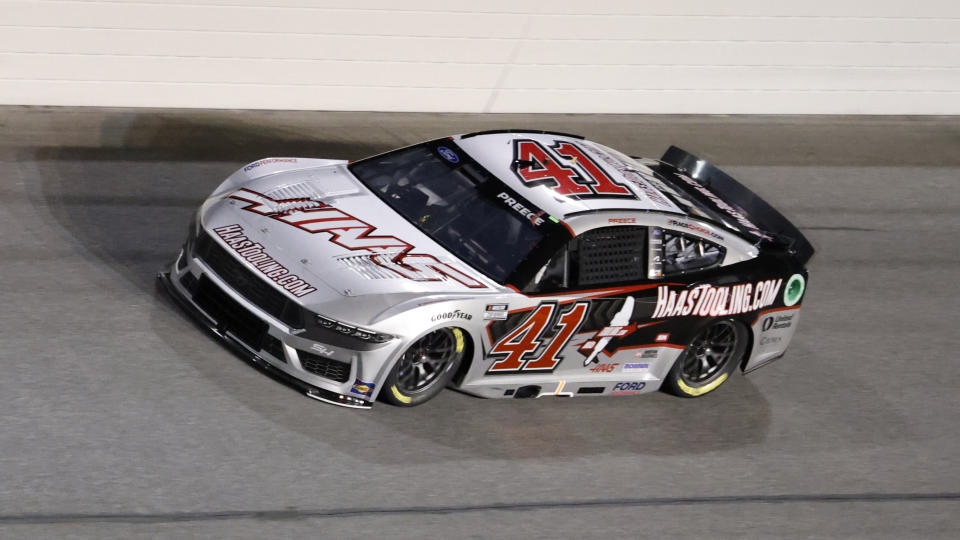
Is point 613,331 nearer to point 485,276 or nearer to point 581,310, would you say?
point 581,310

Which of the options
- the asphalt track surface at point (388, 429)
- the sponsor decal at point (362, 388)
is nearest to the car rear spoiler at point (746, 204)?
the asphalt track surface at point (388, 429)

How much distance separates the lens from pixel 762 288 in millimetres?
7562

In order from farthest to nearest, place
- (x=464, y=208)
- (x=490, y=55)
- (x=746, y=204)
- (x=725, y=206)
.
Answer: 1. (x=490, y=55)
2. (x=746, y=204)
3. (x=725, y=206)
4. (x=464, y=208)

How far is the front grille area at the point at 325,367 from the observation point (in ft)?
21.1

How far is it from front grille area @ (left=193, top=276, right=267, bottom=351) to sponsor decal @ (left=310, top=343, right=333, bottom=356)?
349 mm

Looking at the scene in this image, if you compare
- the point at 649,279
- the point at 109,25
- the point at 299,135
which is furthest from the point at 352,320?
the point at 109,25

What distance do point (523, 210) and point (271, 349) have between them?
71.4 inches

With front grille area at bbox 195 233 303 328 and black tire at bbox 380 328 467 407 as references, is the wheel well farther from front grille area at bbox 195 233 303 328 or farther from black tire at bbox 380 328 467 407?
front grille area at bbox 195 233 303 328

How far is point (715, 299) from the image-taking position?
7324 millimetres

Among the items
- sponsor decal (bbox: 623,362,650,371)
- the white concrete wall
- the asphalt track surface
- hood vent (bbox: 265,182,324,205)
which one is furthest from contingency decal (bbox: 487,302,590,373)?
the white concrete wall

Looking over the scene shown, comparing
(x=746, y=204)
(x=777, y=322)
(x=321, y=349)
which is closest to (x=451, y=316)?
(x=321, y=349)

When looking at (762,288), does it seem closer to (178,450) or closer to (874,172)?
(178,450)

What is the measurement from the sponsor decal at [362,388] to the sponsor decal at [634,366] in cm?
176

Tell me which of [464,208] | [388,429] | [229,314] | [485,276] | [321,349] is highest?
[464,208]
